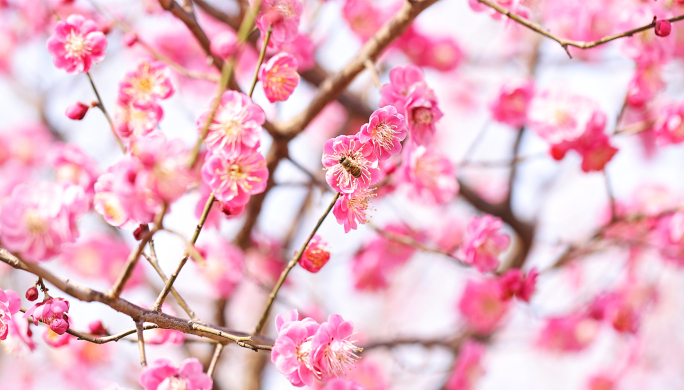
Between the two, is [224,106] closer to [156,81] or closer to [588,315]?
[156,81]

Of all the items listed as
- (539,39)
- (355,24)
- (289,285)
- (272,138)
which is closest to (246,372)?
(289,285)

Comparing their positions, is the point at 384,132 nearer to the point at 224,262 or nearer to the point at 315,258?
the point at 315,258

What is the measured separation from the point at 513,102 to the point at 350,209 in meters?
1.37

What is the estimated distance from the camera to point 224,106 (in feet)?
3.40

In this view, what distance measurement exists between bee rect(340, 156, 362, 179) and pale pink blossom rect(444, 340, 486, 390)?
1.71 meters

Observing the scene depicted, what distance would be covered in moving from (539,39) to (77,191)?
2802 mm

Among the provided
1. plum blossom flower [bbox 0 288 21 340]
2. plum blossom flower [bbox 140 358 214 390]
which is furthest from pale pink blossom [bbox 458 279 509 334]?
plum blossom flower [bbox 0 288 21 340]

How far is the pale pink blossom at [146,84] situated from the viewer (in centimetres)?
122

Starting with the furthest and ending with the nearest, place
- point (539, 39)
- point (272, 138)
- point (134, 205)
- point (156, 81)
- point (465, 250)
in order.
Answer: point (539, 39) → point (272, 138) → point (465, 250) → point (156, 81) → point (134, 205)

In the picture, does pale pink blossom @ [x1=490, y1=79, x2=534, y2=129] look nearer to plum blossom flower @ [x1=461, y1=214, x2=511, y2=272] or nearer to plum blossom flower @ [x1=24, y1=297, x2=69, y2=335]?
plum blossom flower @ [x1=461, y1=214, x2=511, y2=272]

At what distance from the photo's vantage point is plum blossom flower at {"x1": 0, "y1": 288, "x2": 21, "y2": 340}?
99cm

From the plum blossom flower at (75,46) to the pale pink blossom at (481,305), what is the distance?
2003 millimetres

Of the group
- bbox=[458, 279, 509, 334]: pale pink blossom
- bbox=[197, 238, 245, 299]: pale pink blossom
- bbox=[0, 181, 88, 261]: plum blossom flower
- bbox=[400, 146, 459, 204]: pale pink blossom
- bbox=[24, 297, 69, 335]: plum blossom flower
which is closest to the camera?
bbox=[0, 181, 88, 261]: plum blossom flower

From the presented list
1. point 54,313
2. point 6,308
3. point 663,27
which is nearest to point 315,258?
point 54,313
